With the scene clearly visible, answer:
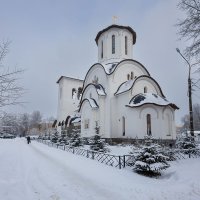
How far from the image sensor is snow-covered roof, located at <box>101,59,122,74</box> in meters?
25.2

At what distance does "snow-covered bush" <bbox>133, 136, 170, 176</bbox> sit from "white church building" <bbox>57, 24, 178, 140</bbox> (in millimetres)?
7381

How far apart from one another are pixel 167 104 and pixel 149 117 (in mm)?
2060

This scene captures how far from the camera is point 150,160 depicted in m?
8.77

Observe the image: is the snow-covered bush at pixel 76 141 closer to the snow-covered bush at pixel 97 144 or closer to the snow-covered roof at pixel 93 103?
the snow-covered roof at pixel 93 103

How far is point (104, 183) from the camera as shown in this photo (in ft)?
23.4

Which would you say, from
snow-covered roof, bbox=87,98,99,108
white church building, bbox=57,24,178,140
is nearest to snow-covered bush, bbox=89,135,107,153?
white church building, bbox=57,24,178,140

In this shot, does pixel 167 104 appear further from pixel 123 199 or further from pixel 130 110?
pixel 123 199

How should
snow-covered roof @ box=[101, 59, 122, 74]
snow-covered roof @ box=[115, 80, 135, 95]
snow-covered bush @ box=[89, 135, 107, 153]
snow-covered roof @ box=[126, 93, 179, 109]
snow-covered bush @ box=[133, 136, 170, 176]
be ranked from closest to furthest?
snow-covered bush @ box=[133, 136, 170, 176]
snow-covered bush @ box=[89, 135, 107, 153]
snow-covered roof @ box=[126, 93, 179, 109]
snow-covered roof @ box=[115, 80, 135, 95]
snow-covered roof @ box=[101, 59, 122, 74]

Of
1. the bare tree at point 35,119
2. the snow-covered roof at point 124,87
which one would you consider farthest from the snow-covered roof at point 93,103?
the bare tree at point 35,119

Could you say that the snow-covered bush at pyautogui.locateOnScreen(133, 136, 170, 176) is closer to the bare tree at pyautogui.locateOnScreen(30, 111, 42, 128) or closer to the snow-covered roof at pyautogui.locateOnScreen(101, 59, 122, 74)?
the snow-covered roof at pyautogui.locateOnScreen(101, 59, 122, 74)

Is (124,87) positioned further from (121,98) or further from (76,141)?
(76,141)

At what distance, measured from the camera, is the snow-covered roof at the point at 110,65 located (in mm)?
25237

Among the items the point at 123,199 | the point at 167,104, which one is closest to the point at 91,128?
the point at 167,104

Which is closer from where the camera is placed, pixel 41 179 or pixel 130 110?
pixel 41 179
